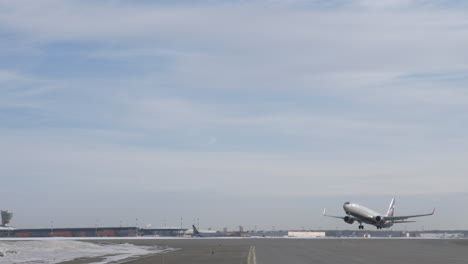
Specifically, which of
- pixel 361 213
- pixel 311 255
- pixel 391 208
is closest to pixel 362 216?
pixel 361 213

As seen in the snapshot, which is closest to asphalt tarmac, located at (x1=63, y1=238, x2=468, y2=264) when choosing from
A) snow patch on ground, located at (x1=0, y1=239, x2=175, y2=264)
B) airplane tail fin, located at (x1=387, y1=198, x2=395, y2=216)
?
snow patch on ground, located at (x1=0, y1=239, x2=175, y2=264)

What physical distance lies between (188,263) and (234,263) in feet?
14.0

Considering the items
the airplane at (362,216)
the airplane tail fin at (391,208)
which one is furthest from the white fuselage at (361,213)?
the airplane tail fin at (391,208)

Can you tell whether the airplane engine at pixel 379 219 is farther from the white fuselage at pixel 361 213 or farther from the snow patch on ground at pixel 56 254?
the snow patch on ground at pixel 56 254

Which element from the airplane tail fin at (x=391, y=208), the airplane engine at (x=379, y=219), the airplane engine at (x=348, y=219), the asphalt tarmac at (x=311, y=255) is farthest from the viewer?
the airplane tail fin at (x=391, y=208)

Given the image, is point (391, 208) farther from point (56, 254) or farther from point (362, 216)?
point (56, 254)

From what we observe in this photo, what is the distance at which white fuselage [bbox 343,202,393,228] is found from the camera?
496ft

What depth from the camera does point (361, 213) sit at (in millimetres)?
151125

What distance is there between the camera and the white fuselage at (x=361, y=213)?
15125 cm

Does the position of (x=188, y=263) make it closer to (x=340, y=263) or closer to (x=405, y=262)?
(x=340, y=263)

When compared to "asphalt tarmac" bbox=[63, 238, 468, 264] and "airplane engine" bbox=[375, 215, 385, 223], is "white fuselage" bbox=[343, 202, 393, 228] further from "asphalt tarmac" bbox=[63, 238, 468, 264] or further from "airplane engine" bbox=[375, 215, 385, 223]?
"asphalt tarmac" bbox=[63, 238, 468, 264]

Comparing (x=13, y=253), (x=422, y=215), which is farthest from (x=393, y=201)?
(x=13, y=253)

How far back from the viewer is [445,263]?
51.2 metres

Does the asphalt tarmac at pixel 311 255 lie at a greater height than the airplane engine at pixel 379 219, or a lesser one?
lesser
